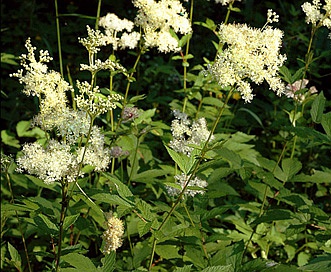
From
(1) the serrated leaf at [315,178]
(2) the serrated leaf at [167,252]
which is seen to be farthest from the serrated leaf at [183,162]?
(1) the serrated leaf at [315,178]

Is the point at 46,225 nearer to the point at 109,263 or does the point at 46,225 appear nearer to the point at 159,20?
the point at 109,263

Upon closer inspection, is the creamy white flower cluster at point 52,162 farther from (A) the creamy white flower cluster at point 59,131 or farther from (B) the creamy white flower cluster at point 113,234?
(B) the creamy white flower cluster at point 113,234

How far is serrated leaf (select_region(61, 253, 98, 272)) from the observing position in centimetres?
207

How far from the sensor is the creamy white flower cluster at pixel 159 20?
280 cm

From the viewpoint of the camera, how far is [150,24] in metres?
2.88

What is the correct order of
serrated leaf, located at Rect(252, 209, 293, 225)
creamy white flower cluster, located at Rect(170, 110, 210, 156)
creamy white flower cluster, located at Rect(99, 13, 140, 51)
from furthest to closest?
creamy white flower cluster, located at Rect(99, 13, 140, 51) < creamy white flower cluster, located at Rect(170, 110, 210, 156) < serrated leaf, located at Rect(252, 209, 293, 225)

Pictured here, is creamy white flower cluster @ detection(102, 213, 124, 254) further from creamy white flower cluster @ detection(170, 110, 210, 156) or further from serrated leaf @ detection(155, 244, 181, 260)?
creamy white flower cluster @ detection(170, 110, 210, 156)

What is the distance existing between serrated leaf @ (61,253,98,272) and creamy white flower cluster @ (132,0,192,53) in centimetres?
122

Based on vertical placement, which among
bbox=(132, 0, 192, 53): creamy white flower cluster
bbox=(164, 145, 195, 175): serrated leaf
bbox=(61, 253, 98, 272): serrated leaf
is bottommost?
bbox=(61, 253, 98, 272): serrated leaf

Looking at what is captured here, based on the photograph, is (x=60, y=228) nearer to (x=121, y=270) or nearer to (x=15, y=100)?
(x=121, y=270)

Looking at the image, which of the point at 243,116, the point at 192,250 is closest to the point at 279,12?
the point at 243,116

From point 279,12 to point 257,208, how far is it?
13.6 ft

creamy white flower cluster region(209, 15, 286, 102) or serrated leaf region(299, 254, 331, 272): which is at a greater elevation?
creamy white flower cluster region(209, 15, 286, 102)

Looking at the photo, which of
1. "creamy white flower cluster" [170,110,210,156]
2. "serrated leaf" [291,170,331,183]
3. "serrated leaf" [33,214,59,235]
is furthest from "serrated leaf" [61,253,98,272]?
"serrated leaf" [291,170,331,183]
